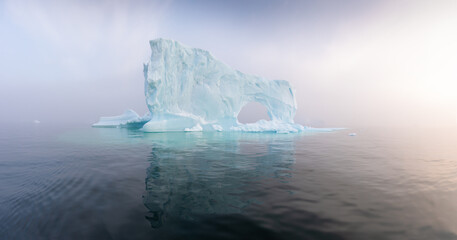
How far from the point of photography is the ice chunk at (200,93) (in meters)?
21.5

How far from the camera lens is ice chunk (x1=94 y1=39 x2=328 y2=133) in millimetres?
21469

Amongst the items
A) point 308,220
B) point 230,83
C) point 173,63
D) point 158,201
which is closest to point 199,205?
point 158,201

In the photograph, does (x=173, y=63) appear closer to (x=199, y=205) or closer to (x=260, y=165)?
(x=260, y=165)

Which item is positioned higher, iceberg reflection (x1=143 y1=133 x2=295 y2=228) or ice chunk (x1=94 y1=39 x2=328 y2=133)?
ice chunk (x1=94 y1=39 x2=328 y2=133)

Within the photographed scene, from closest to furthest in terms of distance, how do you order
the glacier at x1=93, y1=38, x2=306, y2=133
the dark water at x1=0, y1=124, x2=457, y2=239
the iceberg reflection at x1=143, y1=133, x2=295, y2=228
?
the dark water at x1=0, y1=124, x2=457, y2=239
the iceberg reflection at x1=143, y1=133, x2=295, y2=228
the glacier at x1=93, y1=38, x2=306, y2=133

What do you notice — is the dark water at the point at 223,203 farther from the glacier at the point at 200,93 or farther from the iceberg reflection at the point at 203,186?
the glacier at the point at 200,93

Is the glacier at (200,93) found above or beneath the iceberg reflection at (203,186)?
above

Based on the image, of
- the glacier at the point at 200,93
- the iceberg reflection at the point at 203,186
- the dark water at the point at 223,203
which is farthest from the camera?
the glacier at the point at 200,93

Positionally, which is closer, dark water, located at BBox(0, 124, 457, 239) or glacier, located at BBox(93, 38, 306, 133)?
dark water, located at BBox(0, 124, 457, 239)

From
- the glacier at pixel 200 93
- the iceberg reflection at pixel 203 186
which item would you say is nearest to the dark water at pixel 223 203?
the iceberg reflection at pixel 203 186

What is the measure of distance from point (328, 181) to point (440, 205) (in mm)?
2058

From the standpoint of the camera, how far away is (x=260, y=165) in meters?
7.09

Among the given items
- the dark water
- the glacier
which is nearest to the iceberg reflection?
the dark water

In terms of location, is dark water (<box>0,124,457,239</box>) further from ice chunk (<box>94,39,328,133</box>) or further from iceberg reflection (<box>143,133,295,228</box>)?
ice chunk (<box>94,39,328,133</box>)
